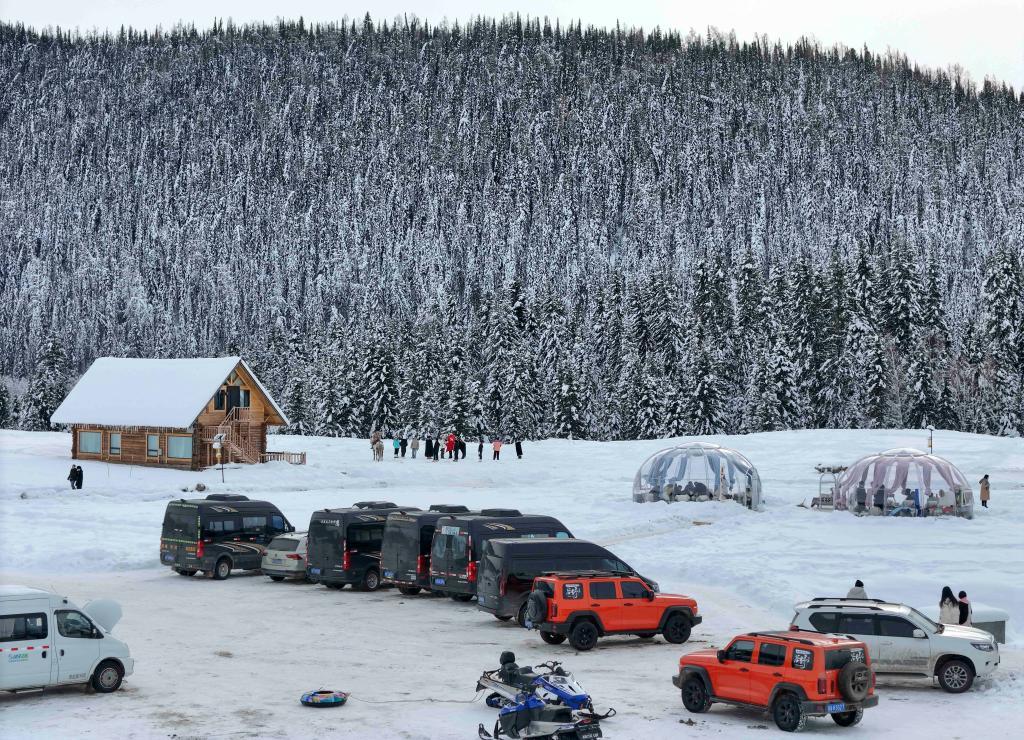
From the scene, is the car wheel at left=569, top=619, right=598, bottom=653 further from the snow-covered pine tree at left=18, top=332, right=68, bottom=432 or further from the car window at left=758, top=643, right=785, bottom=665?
the snow-covered pine tree at left=18, top=332, right=68, bottom=432

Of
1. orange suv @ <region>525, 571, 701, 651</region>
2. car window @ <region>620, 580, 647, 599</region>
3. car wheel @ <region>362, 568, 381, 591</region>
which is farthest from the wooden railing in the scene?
car window @ <region>620, 580, 647, 599</region>

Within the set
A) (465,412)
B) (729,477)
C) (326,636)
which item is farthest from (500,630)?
(465,412)

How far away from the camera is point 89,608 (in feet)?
64.3

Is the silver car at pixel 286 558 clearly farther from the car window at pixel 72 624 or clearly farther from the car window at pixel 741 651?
the car window at pixel 741 651

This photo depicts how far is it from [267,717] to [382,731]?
1872 mm

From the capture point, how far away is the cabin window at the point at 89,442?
66.1 metres

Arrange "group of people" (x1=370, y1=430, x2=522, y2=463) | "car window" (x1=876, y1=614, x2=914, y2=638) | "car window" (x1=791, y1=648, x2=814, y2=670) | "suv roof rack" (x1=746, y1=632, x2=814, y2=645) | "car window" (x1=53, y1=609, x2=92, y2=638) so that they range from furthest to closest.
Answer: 1. "group of people" (x1=370, y1=430, x2=522, y2=463)
2. "car window" (x1=876, y1=614, x2=914, y2=638)
3. "car window" (x1=53, y1=609, x2=92, y2=638)
4. "suv roof rack" (x1=746, y1=632, x2=814, y2=645)
5. "car window" (x1=791, y1=648, x2=814, y2=670)

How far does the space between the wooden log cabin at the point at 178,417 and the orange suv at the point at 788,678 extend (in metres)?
46.1

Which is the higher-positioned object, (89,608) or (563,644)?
(89,608)

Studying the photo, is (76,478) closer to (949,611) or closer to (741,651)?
(949,611)

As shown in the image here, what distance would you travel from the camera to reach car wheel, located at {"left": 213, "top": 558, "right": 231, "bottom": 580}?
111ft

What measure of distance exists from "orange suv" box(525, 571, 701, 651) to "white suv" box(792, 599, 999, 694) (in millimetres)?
3796

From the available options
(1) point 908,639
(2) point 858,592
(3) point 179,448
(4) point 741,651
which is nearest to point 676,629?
(2) point 858,592

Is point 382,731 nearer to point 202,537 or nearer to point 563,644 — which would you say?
point 563,644
